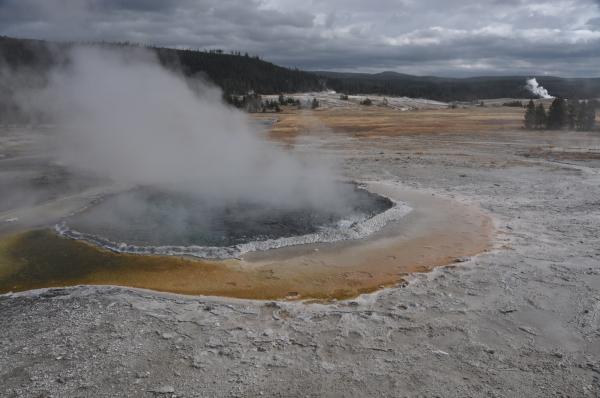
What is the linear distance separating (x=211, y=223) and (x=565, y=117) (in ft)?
81.0

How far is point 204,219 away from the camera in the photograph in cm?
887

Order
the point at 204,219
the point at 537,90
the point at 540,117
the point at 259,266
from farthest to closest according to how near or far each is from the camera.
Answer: the point at 537,90 < the point at 540,117 < the point at 204,219 < the point at 259,266

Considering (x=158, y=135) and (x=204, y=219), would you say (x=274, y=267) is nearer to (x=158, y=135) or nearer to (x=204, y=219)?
(x=204, y=219)

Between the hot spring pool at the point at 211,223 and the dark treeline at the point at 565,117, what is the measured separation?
2042 cm

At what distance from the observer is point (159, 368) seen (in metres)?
4.16

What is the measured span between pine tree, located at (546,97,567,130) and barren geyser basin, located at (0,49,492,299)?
16501mm

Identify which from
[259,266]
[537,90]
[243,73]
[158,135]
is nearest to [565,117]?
[158,135]

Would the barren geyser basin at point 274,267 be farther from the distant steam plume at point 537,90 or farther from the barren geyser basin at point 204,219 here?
the distant steam plume at point 537,90

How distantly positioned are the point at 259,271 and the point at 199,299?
1071 millimetres

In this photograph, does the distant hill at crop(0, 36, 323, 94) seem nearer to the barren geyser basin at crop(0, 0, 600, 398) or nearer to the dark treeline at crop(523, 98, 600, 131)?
the dark treeline at crop(523, 98, 600, 131)

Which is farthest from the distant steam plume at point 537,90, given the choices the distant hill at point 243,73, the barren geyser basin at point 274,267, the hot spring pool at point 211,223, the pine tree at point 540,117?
the hot spring pool at point 211,223

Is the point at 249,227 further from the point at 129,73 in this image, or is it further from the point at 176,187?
the point at 129,73

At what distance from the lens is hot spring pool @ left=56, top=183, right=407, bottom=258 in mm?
7438

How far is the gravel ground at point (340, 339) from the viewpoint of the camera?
3945mm
